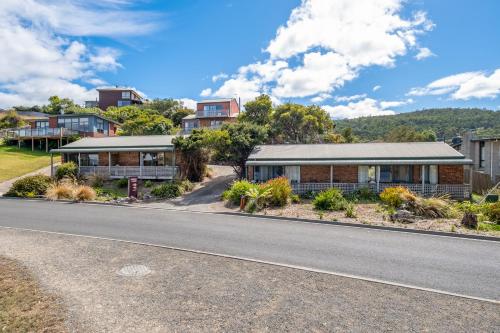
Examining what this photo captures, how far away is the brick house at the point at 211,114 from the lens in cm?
→ 5288

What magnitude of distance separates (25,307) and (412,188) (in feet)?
68.9

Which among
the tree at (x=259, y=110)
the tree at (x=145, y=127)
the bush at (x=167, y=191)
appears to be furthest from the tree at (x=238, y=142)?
the tree at (x=145, y=127)

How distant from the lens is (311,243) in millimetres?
9812

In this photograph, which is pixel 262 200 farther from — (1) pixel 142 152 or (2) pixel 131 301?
(1) pixel 142 152

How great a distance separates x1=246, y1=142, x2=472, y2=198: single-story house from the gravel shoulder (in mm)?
14375

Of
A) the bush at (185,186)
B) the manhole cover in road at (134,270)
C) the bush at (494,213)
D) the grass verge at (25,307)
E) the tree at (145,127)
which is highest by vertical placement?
the tree at (145,127)

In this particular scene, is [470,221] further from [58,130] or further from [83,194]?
[58,130]

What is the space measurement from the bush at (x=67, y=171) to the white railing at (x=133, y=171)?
103 centimetres

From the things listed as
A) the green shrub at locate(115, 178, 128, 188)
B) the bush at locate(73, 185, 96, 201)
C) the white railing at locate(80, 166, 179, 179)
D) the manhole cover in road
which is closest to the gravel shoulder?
the manhole cover in road

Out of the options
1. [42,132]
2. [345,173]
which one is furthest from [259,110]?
[42,132]

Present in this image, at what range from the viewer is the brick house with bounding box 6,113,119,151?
1501 inches

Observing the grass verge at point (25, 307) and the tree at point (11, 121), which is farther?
the tree at point (11, 121)

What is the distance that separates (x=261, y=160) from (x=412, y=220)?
11.4 meters

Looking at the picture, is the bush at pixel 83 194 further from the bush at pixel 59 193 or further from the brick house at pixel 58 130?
the brick house at pixel 58 130
